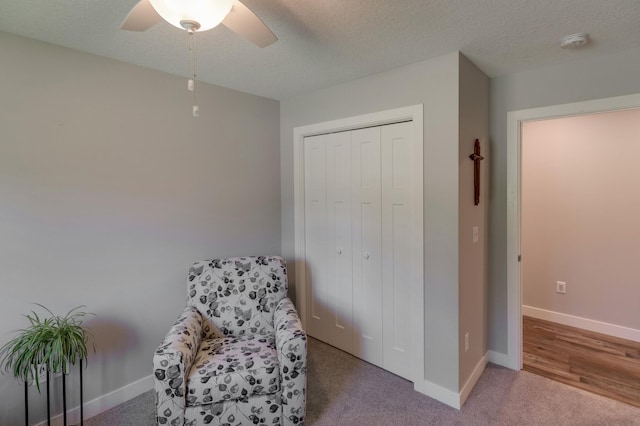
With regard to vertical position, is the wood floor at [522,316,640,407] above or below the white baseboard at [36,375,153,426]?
below

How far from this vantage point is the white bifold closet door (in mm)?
2438

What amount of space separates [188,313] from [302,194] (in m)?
1.41

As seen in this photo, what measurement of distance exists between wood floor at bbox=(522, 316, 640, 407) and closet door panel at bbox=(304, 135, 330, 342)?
173 cm

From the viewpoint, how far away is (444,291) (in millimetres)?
2170

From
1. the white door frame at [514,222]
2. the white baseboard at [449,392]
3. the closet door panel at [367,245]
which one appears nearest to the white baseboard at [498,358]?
the white door frame at [514,222]

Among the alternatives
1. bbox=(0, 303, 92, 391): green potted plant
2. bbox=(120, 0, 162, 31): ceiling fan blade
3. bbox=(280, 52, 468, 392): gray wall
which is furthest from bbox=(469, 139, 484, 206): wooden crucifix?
bbox=(0, 303, 92, 391): green potted plant

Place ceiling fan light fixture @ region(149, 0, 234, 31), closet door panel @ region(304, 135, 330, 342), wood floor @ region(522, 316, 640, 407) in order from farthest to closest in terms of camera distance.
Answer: closet door panel @ region(304, 135, 330, 342), wood floor @ region(522, 316, 640, 407), ceiling fan light fixture @ region(149, 0, 234, 31)

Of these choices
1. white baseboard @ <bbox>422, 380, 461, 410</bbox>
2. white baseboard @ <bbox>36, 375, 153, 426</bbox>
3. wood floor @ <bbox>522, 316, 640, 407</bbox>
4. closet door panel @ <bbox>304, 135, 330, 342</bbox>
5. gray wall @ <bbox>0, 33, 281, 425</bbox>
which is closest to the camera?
gray wall @ <bbox>0, 33, 281, 425</bbox>

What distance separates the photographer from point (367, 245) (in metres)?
2.65

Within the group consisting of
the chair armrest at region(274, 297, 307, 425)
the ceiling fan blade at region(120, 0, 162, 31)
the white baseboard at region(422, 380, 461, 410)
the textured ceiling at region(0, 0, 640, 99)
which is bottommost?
the white baseboard at region(422, 380, 461, 410)

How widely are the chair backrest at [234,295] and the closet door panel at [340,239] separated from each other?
22.6 inches

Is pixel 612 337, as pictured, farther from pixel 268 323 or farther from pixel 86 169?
pixel 86 169

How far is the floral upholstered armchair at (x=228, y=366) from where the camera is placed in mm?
1687

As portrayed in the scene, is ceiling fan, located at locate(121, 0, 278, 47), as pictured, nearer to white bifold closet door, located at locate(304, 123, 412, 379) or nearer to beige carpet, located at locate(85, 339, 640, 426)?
white bifold closet door, located at locate(304, 123, 412, 379)
